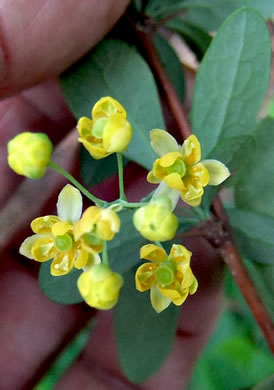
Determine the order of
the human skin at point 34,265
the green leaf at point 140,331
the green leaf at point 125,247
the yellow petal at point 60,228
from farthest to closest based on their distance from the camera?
the green leaf at point 140,331
the human skin at point 34,265
the green leaf at point 125,247
the yellow petal at point 60,228

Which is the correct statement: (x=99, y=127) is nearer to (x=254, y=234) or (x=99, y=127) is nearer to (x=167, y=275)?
(x=167, y=275)

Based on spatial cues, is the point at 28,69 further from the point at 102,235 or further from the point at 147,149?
the point at 102,235

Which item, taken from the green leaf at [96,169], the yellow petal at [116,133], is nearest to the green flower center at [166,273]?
the yellow petal at [116,133]

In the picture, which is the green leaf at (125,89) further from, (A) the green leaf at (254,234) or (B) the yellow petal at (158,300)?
(B) the yellow petal at (158,300)

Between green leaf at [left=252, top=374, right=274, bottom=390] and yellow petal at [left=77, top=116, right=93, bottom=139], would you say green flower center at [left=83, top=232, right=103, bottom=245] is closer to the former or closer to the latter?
yellow petal at [left=77, top=116, right=93, bottom=139]

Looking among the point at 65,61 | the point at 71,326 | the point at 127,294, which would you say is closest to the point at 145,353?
the point at 127,294

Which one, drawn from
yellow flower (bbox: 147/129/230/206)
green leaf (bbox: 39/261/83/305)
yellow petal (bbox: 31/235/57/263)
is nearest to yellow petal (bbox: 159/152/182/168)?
yellow flower (bbox: 147/129/230/206)
